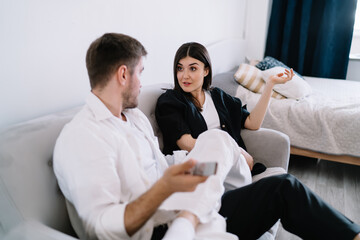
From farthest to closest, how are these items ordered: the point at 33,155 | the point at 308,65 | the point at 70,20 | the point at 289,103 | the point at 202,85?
the point at 308,65, the point at 289,103, the point at 202,85, the point at 70,20, the point at 33,155

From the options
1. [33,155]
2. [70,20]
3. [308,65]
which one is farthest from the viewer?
[308,65]

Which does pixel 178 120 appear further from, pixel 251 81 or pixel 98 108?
pixel 251 81

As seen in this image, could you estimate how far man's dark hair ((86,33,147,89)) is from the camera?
2.79ft

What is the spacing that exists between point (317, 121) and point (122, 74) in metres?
1.66

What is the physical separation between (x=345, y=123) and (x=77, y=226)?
1884 mm

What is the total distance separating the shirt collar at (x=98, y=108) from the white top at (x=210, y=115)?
75cm

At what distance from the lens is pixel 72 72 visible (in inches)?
44.6

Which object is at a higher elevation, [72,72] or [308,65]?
[72,72]

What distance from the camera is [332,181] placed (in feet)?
6.66

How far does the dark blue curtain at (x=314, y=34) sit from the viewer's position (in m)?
3.22

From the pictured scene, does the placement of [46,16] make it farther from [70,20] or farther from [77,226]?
[77,226]

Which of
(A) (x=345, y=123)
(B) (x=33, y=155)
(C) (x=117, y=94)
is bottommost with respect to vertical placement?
(A) (x=345, y=123)

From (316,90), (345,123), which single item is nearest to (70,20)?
(345,123)

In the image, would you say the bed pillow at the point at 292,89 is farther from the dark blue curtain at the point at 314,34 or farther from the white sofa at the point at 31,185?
the white sofa at the point at 31,185
